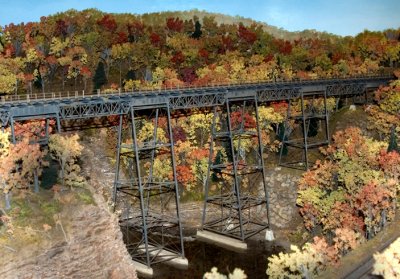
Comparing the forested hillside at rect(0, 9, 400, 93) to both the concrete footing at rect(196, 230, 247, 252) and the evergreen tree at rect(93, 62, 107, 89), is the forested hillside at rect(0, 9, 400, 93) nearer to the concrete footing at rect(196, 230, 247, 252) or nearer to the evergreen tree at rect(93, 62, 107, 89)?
the evergreen tree at rect(93, 62, 107, 89)

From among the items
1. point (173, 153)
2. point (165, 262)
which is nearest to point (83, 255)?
point (165, 262)

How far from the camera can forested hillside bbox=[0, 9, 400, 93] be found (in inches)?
2997

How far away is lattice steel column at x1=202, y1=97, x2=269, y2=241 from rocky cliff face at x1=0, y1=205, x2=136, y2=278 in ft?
47.6

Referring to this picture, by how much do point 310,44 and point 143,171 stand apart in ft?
216

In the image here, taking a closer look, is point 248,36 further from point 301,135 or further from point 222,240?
point 222,240

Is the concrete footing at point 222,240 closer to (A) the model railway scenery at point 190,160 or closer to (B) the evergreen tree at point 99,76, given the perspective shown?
(A) the model railway scenery at point 190,160

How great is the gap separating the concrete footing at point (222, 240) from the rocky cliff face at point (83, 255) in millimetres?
13605

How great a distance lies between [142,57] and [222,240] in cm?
4581

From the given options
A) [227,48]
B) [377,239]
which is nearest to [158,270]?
[377,239]

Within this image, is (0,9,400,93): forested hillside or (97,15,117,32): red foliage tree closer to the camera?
(0,9,400,93): forested hillside

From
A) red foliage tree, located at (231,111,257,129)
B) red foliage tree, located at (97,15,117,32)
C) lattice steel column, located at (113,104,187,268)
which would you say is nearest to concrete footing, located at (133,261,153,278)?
lattice steel column, located at (113,104,187,268)

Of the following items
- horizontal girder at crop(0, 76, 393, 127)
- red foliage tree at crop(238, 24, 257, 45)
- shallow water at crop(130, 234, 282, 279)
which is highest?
red foliage tree at crop(238, 24, 257, 45)

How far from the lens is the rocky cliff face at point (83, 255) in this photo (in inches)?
1181

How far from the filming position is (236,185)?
154 ft
